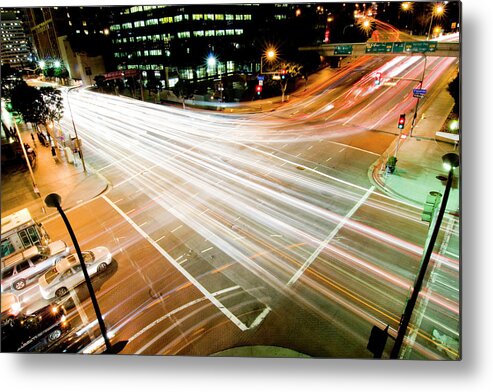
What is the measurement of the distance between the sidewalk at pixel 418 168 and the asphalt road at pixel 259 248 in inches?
37.2

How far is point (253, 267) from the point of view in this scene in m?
12.2

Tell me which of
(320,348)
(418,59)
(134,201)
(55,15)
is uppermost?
(55,15)

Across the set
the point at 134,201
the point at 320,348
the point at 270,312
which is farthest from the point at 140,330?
the point at 134,201

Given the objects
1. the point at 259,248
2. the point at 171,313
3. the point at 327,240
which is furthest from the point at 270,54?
the point at 171,313

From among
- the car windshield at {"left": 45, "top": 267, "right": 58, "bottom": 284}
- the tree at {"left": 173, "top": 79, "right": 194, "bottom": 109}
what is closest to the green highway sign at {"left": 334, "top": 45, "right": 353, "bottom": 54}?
the tree at {"left": 173, "top": 79, "right": 194, "bottom": 109}

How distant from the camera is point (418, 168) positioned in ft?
Answer: 66.6

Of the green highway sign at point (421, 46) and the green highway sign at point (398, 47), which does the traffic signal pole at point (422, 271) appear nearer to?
the green highway sign at point (421, 46)

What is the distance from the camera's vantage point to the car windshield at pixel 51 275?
460 inches

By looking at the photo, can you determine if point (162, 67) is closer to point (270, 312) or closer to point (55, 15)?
point (55, 15)

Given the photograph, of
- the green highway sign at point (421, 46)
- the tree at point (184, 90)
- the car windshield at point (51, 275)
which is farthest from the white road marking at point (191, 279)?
the tree at point (184, 90)

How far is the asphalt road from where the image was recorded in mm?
9727

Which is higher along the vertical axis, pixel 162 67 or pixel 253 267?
pixel 162 67

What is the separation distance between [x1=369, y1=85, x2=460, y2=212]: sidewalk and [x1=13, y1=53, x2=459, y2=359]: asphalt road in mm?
946

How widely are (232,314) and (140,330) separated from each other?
307cm
